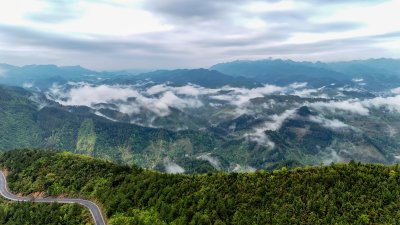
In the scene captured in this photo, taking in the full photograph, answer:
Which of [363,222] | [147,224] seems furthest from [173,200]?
[363,222]

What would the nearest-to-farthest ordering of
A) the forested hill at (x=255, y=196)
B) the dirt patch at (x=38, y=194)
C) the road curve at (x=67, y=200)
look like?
the forested hill at (x=255, y=196), the road curve at (x=67, y=200), the dirt patch at (x=38, y=194)

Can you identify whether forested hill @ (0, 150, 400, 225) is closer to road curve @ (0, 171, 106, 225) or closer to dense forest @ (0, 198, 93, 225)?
road curve @ (0, 171, 106, 225)

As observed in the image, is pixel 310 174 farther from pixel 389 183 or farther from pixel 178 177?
pixel 178 177

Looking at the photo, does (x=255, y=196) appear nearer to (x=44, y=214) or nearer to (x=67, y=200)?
(x=67, y=200)

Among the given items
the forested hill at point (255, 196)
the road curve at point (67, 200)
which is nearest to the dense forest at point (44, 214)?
the road curve at point (67, 200)

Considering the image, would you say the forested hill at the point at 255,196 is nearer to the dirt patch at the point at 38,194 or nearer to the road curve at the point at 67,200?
the dirt patch at the point at 38,194

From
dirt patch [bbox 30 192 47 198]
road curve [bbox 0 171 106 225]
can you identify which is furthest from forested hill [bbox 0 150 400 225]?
road curve [bbox 0 171 106 225]
